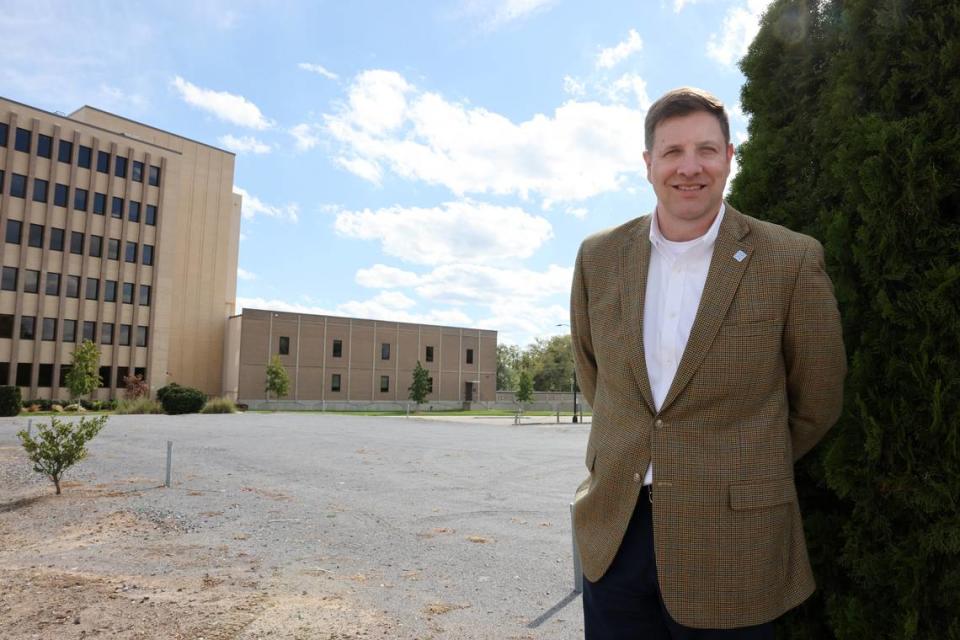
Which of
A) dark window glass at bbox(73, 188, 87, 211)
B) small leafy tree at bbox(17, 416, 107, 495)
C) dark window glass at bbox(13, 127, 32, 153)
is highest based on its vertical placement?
dark window glass at bbox(13, 127, 32, 153)

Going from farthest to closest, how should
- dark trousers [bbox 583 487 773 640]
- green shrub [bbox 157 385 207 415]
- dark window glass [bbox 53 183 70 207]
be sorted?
dark window glass [bbox 53 183 70 207]
green shrub [bbox 157 385 207 415]
dark trousers [bbox 583 487 773 640]

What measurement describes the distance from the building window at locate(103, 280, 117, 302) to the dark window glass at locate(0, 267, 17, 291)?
19.7 ft

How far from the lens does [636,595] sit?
2111 millimetres

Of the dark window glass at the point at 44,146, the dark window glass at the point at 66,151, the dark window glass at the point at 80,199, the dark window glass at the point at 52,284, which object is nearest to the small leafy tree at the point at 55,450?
the dark window glass at the point at 52,284

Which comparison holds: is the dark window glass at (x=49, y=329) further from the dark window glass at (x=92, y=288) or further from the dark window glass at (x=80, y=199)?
the dark window glass at (x=80, y=199)

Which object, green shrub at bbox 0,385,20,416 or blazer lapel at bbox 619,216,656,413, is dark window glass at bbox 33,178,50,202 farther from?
blazer lapel at bbox 619,216,656,413

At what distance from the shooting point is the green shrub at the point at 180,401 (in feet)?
130

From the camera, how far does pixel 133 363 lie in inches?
2142

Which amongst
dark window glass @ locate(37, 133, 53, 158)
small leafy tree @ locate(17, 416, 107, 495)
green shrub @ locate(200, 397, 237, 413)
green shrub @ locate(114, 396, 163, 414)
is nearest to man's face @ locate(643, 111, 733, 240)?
small leafy tree @ locate(17, 416, 107, 495)

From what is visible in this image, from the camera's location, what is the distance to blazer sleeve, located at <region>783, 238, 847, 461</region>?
2.04m

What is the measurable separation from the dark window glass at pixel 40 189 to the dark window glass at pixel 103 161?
13.7 feet

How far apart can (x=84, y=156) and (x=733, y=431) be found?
62.5 m

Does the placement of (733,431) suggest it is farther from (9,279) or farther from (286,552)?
(9,279)

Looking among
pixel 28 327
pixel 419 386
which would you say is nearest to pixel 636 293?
pixel 28 327
